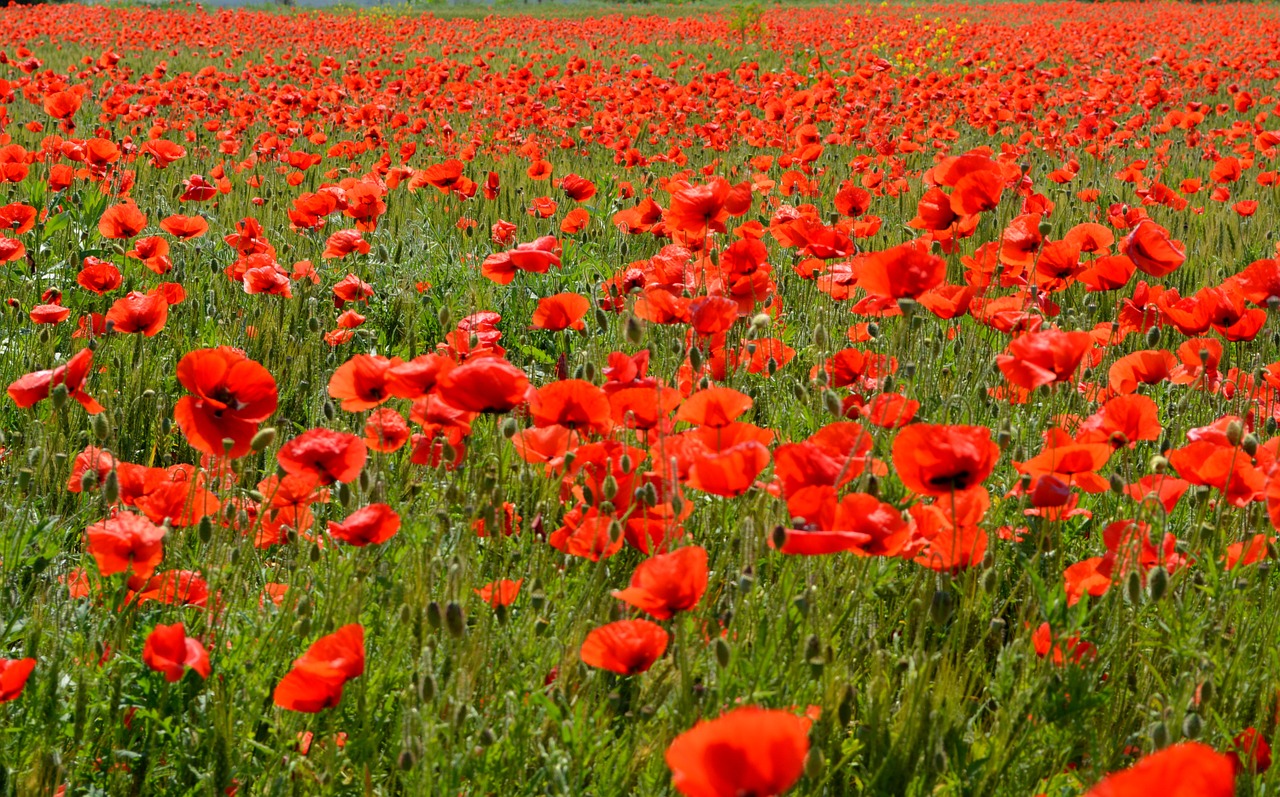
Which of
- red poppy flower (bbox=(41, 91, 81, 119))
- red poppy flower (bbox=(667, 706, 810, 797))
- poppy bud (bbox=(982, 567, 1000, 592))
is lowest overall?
poppy bud (bbox=(982, 567, 1000, 592))

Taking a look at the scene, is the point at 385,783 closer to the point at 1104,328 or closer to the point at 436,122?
the point at 1104,328

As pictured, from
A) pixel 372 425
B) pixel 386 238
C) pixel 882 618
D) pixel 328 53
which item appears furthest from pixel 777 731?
→ pixel 328 53

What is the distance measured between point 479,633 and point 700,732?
0.80 meters

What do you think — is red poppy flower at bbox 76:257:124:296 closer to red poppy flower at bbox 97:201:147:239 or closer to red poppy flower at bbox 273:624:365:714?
red poppy flower at bbox 97:201:147:239

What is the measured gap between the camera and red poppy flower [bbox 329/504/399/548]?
1.61m

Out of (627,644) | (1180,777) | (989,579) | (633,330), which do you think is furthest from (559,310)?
(1180,777)

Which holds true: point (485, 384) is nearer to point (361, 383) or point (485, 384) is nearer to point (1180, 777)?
point (361, 383)

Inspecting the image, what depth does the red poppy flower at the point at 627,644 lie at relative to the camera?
1.36m

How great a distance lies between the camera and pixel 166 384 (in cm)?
311

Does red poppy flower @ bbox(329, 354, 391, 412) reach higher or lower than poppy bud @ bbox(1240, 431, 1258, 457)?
higher

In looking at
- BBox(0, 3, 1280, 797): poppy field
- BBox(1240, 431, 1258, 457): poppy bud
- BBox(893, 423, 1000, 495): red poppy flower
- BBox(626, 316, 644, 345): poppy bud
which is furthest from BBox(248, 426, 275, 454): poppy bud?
BBox(1240, 431, 1258, 457): poppy bud

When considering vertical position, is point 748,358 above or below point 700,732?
below

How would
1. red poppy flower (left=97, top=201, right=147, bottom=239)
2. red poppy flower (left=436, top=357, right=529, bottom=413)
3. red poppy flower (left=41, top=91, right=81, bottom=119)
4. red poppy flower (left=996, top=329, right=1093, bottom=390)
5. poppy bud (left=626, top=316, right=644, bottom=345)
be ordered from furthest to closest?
red poppy flower (left=41, top=91, right=81, bottom=119), red poppy flower (left=97, top=201, right=147, bottom=239), poppy bud (left=626, top=316, right=644, bottom=345), red poppy flower (left=996, top=329, right=1093, bottom=390), red poppy flower (left=436, top=357, right=529, bottom=413)

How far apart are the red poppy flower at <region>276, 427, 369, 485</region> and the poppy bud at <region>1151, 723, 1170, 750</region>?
115cm
